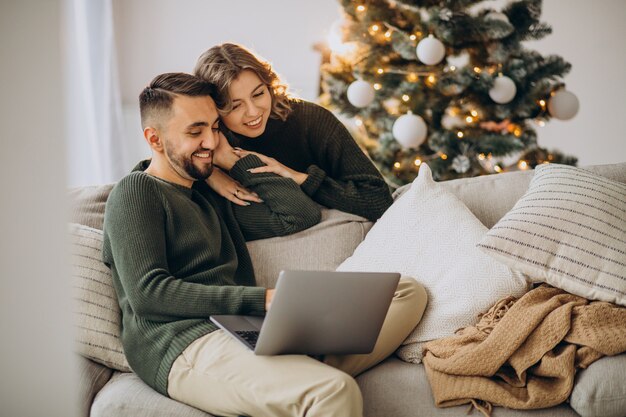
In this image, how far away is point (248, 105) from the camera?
200 centimetres

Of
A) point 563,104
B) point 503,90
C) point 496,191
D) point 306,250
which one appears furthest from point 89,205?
point 563,104

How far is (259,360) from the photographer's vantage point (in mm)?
1360

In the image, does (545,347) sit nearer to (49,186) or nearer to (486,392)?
(486,392)

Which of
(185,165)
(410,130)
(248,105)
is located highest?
(248,105)

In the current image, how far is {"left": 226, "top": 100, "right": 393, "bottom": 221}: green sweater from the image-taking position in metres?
2.06

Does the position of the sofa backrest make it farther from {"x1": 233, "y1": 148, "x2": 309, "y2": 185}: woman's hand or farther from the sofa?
{"x1": 233, "y1": 148, "x2": 309, "y2": 185}: woman's hand

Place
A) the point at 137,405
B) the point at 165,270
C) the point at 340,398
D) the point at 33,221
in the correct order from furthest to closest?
1. the point at 165,270
2. the point at 137,405
3. the point at 340,398
4. the point at 33,221

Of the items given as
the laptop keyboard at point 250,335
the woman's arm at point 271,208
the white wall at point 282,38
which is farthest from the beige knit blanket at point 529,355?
the white wall at point 282,38

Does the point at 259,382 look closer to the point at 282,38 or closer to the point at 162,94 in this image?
the point at 162,94

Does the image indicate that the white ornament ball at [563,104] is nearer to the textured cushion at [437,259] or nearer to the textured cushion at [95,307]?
the textured cushion at [437,259]

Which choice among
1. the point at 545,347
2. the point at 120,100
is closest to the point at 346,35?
the point at 120,100

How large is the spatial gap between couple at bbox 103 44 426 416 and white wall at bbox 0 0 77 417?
742 millimetres

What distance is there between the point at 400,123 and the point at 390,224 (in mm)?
1190

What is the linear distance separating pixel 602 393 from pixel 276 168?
3.56 feet
